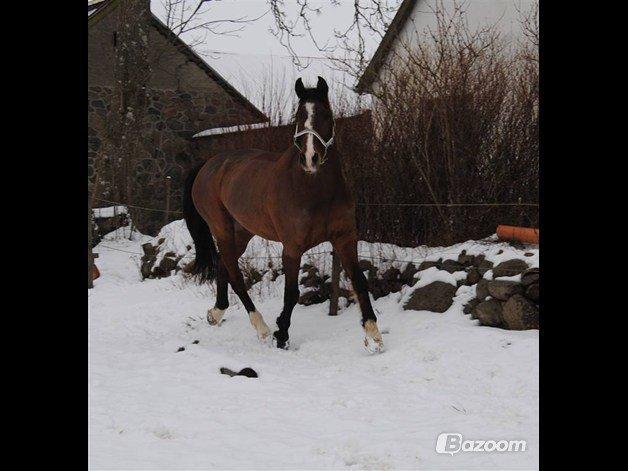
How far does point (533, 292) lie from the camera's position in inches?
200

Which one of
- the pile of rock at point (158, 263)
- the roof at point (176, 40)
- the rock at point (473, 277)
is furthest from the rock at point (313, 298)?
the roof at point (176, 40)

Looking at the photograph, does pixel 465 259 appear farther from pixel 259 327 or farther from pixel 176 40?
pixel 176 40

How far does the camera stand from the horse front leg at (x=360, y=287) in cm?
536

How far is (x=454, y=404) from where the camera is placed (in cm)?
410

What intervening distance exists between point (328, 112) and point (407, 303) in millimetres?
1985

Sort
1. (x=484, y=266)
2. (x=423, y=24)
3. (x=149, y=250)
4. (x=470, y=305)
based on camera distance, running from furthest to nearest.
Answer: (x=423, y=24)
(x=149, y=250)
(x=484, y=266)
(x=470, y=305)

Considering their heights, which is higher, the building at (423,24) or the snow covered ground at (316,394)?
the building at (423,24)

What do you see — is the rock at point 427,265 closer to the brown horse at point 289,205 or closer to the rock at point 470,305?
the rock at point 470,305

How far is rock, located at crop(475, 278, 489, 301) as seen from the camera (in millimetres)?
5465

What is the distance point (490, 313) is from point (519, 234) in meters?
0.90

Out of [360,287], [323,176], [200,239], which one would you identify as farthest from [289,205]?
[200,239]

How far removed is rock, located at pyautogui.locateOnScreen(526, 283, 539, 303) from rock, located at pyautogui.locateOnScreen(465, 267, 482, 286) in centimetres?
64

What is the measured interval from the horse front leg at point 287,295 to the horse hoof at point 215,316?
1.14m
